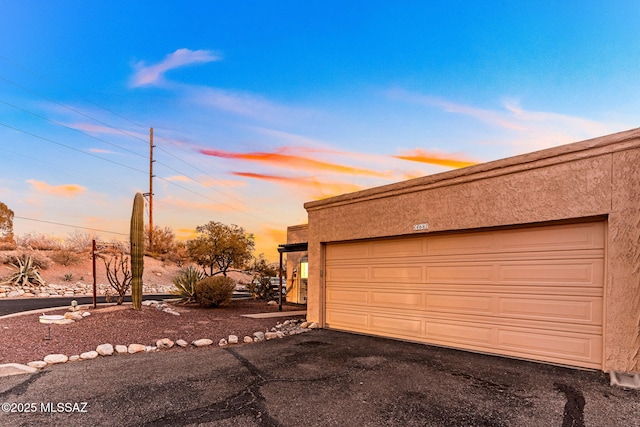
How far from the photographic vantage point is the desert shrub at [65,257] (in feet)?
74.0

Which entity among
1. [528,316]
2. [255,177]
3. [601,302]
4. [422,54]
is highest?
[422,54]

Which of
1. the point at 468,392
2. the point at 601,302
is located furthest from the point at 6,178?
the point at 601,302

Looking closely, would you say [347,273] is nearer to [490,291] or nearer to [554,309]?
[490,291]

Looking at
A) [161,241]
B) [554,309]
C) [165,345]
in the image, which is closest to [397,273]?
[554,309]

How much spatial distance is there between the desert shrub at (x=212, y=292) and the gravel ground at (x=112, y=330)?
173 centimetres

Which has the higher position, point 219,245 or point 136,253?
point 136,253

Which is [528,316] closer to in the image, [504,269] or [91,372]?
[504,269]

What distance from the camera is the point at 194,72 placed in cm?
1159

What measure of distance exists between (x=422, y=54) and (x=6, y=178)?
75.7 feet

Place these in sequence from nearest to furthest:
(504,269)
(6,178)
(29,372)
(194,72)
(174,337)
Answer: (29,372)
(504,269)
(174,337)
(194,72)
(6,178)

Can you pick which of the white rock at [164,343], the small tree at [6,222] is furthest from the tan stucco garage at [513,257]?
the small tree at [6,222]

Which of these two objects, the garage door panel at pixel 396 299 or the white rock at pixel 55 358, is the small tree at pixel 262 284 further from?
the white rock at pixel 55 358

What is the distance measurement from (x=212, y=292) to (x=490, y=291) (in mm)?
9584

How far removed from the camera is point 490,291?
6016 mm
